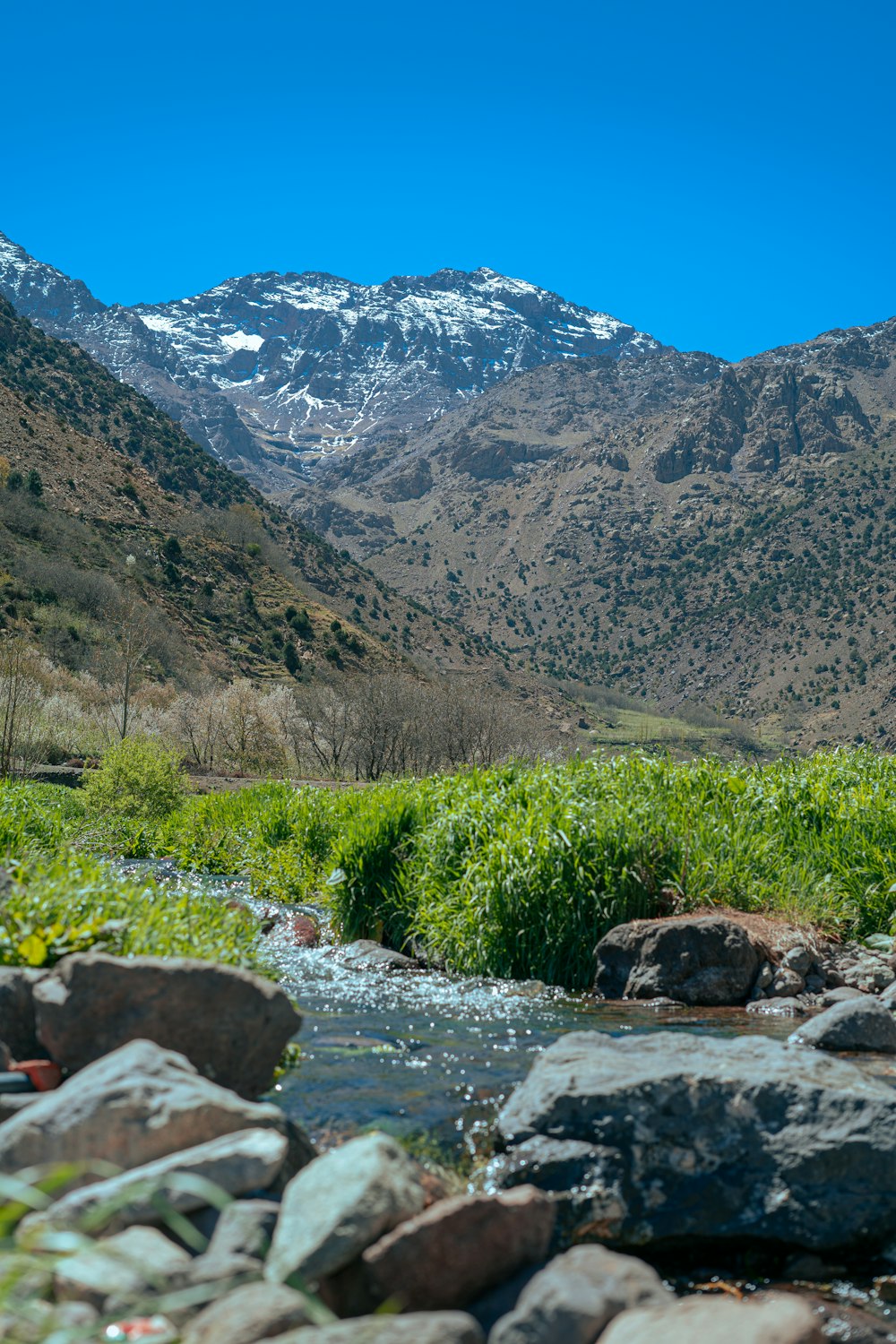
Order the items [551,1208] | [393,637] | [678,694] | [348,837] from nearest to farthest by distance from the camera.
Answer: [551,1208]
[348,837]
[393,637]
[678,694]

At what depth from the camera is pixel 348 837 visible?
38.7ft

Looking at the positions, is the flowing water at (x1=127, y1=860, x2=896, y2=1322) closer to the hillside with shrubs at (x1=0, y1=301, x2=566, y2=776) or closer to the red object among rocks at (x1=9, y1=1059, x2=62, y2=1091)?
the red object among rocks at (x1=9, y1=1059, x2=62, y2=1091)

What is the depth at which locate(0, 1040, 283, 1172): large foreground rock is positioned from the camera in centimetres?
361

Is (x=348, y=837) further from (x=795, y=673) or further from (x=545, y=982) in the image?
(x=795, y=673)

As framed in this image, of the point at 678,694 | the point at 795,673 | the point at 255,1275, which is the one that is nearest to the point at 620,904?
the point at 255,1275

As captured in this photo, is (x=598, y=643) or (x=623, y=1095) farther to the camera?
(x=598, y=643)

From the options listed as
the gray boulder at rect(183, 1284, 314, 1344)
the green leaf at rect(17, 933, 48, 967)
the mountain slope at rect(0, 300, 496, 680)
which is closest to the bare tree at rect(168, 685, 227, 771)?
the mountain slope at rect(0, 300, 496, 680)

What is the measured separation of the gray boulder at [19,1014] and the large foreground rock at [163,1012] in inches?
4.3

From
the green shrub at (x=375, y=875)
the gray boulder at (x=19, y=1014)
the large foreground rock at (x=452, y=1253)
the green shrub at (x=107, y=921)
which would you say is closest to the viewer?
the large foreground rock at (x=452, y=1253)

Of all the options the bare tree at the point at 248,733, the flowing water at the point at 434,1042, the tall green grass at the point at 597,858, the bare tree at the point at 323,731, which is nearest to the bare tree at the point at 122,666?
the bare tree at the point at 248,733

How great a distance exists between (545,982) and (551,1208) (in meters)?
5.43

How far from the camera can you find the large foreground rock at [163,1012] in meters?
4.79

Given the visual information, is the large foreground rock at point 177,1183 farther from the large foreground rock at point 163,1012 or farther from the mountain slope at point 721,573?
the mountain slope at point 721,573

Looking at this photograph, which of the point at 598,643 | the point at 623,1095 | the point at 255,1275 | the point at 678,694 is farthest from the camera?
the point at 598,643
